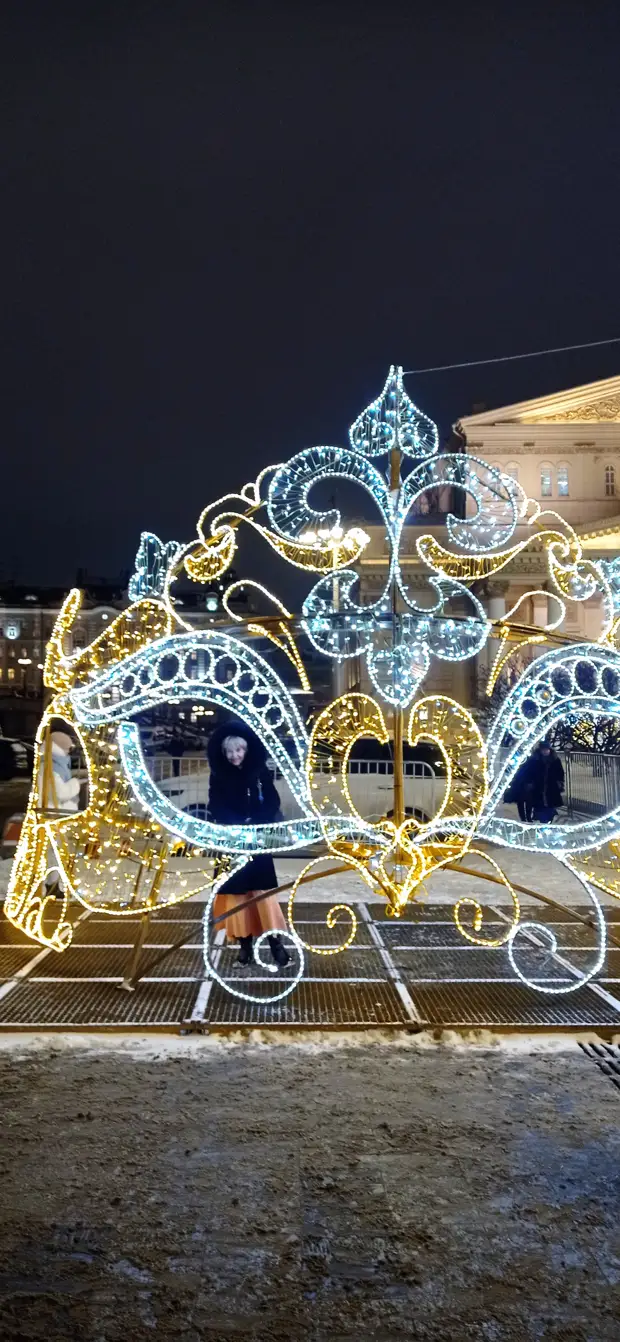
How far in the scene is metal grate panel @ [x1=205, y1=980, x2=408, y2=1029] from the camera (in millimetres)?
5688

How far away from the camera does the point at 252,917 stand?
22.7 ft

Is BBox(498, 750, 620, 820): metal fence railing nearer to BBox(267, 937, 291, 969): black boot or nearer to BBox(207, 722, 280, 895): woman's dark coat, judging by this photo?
BBox(207, 722, 280, 895): woman's dark coat

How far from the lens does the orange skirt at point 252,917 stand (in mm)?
6840

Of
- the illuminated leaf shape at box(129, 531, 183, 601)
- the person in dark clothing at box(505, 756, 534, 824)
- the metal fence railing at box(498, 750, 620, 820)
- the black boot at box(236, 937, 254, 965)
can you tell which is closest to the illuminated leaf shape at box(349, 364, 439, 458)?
the illuminated leaf shape at box(129, 531, 183, 601)

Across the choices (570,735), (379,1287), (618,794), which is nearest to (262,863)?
(379,1287)

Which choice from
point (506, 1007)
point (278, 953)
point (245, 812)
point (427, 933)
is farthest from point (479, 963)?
point (245, 812)

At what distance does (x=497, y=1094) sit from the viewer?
482 cm

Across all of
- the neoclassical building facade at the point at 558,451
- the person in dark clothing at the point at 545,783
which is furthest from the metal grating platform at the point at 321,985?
the neoclassical building facade at the point at 558,451

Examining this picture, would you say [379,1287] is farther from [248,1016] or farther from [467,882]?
[467,882]

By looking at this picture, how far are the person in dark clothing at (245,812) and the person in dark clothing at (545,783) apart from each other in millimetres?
6934

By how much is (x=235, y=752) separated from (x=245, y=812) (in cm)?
47

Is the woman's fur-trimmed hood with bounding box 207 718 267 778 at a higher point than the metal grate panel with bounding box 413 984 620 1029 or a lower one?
higher

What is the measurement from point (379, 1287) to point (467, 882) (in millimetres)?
6993

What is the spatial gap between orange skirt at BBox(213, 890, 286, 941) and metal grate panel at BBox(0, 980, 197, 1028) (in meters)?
0.68
